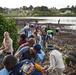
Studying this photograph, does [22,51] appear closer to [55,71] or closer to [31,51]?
[31,51]

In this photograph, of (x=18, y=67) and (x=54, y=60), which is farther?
(x=54, y=60)

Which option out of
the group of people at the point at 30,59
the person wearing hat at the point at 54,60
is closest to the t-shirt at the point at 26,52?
the group of people at the point at 30,59

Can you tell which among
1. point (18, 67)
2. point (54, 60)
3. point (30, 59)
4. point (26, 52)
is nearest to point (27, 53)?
point (26, 52)

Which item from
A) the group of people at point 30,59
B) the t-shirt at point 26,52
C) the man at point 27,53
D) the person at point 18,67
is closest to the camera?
the person at point 18,67

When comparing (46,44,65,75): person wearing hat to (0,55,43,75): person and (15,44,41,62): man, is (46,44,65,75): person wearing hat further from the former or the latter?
(0,55,43,75): person

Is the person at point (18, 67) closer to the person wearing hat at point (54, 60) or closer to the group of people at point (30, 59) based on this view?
the group of people at point (30, 59)

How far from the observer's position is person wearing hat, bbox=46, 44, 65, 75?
6.65 meters

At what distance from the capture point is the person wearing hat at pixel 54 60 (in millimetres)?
6652

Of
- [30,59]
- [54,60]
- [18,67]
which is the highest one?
[18,67]

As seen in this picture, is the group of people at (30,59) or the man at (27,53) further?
the man at (27,53)

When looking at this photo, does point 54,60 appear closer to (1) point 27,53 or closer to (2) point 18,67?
(1) point 27,53

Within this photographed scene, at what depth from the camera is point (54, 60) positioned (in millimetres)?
6695

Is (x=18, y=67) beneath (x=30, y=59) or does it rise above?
above

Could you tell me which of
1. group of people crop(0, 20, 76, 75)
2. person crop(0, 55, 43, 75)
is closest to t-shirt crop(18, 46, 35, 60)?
group of people crop(0, 20, 76, 75)
